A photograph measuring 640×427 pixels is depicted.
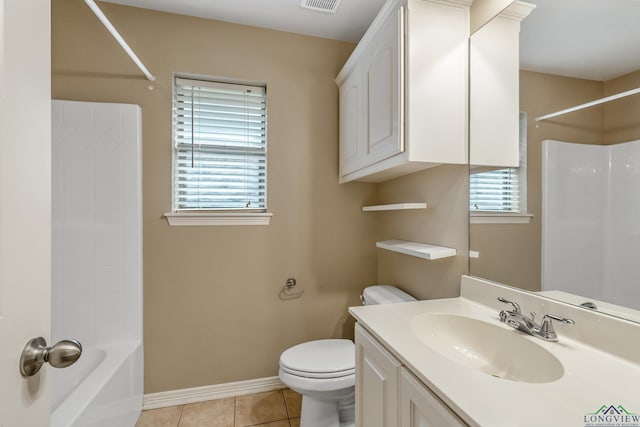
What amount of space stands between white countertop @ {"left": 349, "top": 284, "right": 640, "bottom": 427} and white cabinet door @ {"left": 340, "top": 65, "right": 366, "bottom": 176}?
110cm

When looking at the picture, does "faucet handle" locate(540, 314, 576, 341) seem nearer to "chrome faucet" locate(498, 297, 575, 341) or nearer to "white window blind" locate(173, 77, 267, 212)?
"chrome faucet" locate(498, 297, 575, 341)

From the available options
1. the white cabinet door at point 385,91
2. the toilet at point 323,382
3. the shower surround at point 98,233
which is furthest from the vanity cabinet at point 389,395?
the shower surround at point 98,233

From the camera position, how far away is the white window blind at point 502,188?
1092mm

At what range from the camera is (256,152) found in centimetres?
203

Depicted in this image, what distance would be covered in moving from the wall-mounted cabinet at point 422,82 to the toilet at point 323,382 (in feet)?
2.91

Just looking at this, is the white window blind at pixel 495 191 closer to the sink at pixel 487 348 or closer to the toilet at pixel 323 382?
the sink at pixel 487 348

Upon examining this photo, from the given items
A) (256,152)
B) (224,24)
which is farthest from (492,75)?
(224,24)

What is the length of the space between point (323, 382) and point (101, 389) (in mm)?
1005

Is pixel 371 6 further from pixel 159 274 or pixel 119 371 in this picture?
pixel 119 371

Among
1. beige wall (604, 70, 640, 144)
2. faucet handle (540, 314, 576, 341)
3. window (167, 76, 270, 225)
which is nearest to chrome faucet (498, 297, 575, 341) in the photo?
faucet handle (540, 314, 576, 341)

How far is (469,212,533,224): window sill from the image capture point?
3.61ft

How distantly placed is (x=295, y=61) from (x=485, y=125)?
1.37 m

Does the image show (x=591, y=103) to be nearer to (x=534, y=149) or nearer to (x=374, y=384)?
(x=534, y=149)

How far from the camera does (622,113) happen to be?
82cm
